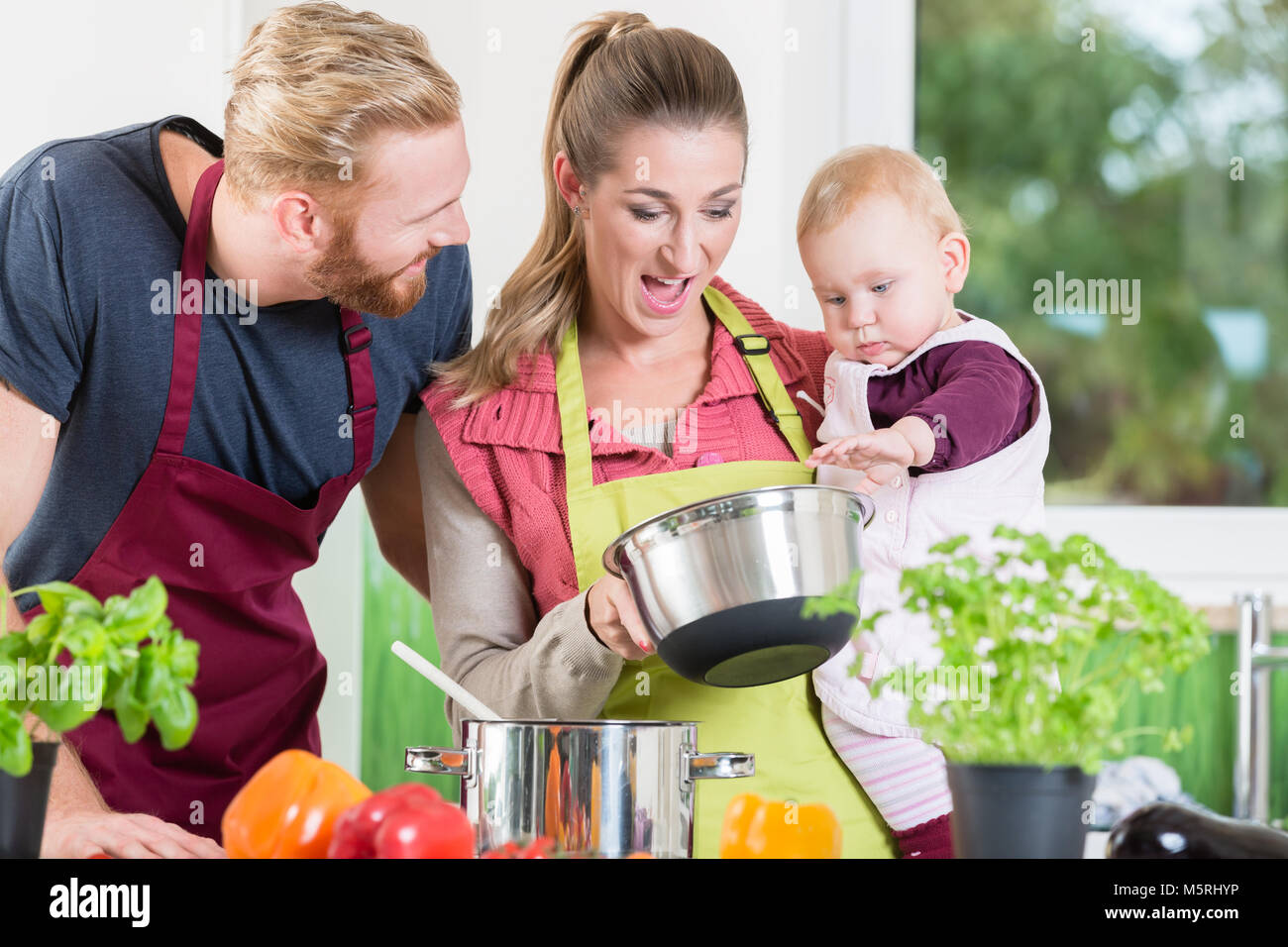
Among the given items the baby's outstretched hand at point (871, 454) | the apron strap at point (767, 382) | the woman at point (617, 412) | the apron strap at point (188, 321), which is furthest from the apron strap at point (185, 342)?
the baby's outstretched hand at point (871, 454)

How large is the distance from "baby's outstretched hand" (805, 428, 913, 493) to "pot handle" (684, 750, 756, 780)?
0.90 feet

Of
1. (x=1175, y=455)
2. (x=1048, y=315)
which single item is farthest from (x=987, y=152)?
(x=1175, y=455)

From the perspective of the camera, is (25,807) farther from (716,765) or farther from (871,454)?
(871,454)

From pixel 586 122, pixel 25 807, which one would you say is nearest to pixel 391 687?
pixel 586 122

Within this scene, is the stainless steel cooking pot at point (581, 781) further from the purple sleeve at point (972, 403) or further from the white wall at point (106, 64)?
the white wall at point (106, 64)

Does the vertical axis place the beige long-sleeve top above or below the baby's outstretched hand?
below

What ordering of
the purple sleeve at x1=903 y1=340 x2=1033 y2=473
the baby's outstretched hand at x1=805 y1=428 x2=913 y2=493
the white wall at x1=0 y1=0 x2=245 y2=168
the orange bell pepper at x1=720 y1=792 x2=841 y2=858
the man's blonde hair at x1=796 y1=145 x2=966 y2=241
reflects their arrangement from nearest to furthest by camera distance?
the orange bell pepper at x1=720 y1=792 x2=841 y2=858 → the baby's outstretched hand at x1=805 y1=428 x2=913 y2=493 → the purple sleeve at x1=903 y1=340 x2=1033 y2=473 → the man's blonde hair at x1=796 y1=145 x2=966 y2=241 → the white wall at x1=0 y1=0 x2=245 y2=168

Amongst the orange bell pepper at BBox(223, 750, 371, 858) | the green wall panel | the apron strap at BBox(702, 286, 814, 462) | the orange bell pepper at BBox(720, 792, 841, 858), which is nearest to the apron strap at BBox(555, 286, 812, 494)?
the apron strap at BBox(702, 286, 814, 462)

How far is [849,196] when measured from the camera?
1.38m

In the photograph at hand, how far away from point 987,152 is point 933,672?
1.92 metres

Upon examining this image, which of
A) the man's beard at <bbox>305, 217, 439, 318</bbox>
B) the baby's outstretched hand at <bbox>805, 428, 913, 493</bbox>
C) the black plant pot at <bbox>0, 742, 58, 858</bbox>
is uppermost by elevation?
the man's beard at <bbox>305, 217, 439, 318</bbox>

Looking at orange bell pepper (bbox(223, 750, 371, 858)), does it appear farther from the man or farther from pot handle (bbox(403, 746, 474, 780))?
the man

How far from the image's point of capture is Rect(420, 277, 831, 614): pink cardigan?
1.44 meters
